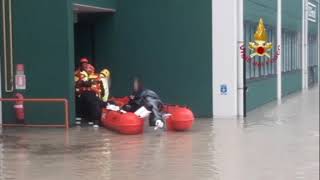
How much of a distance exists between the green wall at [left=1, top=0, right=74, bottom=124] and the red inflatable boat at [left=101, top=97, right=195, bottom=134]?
1.48 metres

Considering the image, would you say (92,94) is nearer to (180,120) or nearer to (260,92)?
(180,120)

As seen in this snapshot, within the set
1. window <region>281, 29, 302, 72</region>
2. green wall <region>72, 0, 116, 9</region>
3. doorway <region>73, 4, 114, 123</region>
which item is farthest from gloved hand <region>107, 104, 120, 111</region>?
window <region>281, 29, 302, 72</region>

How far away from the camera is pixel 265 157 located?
42.2 ft

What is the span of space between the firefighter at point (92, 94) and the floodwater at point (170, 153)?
0.83 m

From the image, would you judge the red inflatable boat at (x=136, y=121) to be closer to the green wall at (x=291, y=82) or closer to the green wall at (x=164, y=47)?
the green wall at (x=164, y=47)

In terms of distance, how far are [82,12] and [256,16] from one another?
663cm

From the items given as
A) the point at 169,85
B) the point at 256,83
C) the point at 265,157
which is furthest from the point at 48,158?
the point at 256,83

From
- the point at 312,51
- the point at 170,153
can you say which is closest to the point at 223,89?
the point at 170,153

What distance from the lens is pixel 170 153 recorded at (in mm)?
13602

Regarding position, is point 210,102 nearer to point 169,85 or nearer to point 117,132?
point 169,85

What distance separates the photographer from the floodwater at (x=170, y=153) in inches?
443

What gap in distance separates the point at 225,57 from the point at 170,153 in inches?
295

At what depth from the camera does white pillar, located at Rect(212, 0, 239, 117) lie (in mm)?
20469

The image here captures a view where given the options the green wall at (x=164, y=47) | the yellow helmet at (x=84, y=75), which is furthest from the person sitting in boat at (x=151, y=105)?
the green wall at (x=164, y=47)
